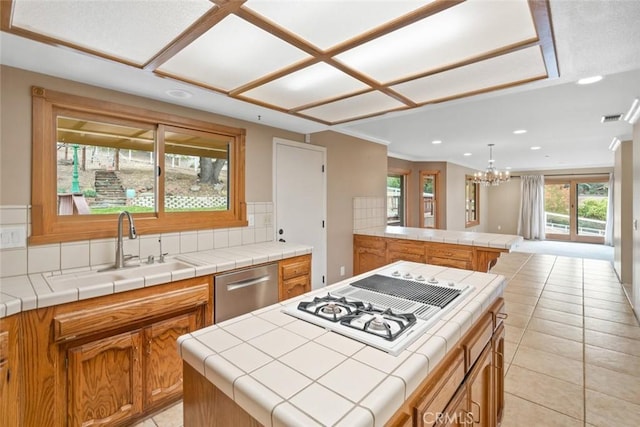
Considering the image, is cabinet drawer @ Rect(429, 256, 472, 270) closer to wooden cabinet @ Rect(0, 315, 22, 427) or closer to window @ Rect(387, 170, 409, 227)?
window @ Rect(387, 170, 409, 227)

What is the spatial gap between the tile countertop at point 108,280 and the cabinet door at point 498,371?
160 centimetres

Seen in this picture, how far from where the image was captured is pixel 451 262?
3.40 metres

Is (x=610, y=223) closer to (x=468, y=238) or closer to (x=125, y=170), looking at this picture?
(x=468, y=238)

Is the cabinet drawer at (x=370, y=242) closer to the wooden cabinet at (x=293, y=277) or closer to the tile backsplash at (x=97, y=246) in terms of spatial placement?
the wooden cabinet at (x=293, y=277)

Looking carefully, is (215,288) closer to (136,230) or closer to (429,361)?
(136,230)

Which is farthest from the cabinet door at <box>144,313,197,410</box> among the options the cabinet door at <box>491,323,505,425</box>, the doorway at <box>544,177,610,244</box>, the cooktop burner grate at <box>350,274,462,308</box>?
the doorway at <box>544,177,610,244</box>

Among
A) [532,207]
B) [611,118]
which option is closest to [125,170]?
[611,118]

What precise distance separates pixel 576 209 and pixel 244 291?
11.0m

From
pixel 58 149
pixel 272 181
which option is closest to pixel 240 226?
pixel 272 181

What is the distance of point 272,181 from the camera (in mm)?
3172

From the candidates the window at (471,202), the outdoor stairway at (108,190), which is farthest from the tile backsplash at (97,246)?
the window at (471,202)

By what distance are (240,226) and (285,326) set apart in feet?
6.53

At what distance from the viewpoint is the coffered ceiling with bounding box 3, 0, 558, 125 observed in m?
1.24

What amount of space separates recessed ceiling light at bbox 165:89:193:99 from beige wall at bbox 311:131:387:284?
168 cm
